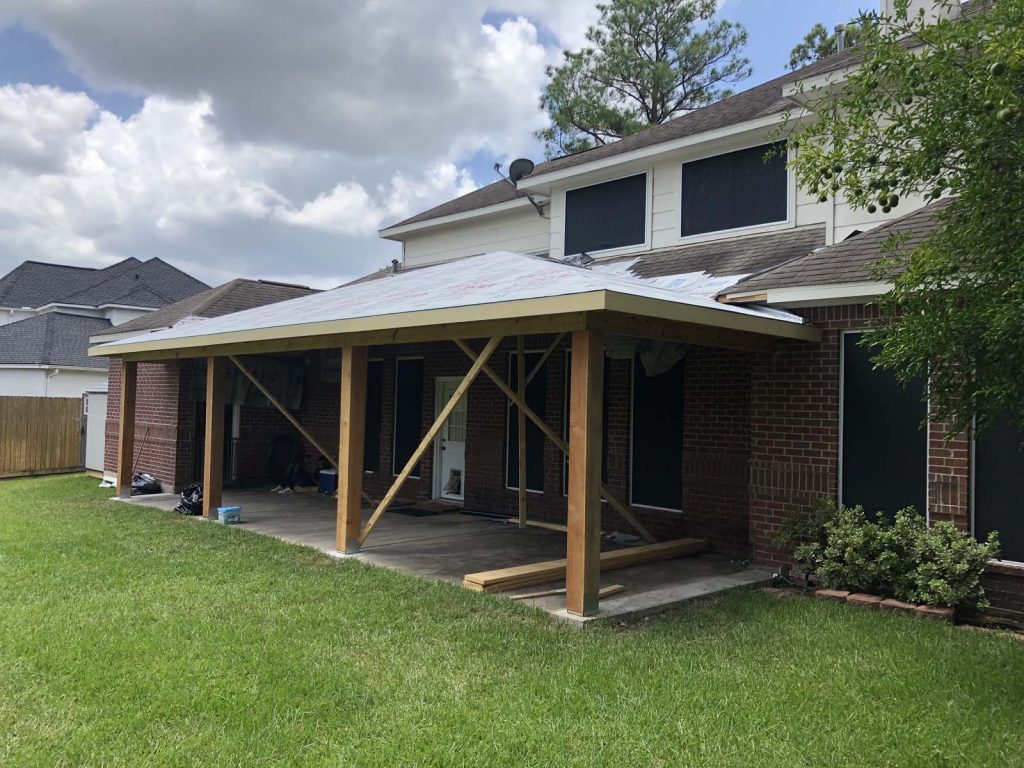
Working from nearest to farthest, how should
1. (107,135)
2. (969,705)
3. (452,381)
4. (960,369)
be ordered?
1. (960,369)
2. (969,705)
3. (452,381)
4. (107,135)

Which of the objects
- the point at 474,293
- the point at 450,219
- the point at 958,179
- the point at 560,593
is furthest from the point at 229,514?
the point at 958,179

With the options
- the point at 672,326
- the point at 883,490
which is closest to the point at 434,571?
the point at 672,326

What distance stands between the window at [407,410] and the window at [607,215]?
332 centimetres

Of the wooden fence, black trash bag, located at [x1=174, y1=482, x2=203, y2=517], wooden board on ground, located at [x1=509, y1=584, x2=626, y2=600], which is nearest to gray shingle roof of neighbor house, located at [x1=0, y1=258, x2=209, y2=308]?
the wooden fence

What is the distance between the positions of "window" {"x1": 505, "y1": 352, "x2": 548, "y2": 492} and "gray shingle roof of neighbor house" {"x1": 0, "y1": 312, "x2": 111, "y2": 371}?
20767 millimetres

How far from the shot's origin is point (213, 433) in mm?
10547

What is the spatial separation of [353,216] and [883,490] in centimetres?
1733

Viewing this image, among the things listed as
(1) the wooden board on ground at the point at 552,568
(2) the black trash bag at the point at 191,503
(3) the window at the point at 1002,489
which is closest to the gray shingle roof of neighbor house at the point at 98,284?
(2) the black trash bag at the point at 191,503

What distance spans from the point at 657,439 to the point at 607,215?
4056mm

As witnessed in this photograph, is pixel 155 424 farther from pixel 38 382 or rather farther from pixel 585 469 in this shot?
pixel 38 382

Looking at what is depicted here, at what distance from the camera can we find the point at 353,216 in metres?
21.3

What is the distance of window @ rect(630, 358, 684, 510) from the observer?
915 centimetres

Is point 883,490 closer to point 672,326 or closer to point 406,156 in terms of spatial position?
point 672,326

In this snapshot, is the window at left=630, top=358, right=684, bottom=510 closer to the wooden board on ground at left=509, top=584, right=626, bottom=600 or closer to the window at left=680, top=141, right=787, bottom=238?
the window at left=680, top=141, right=787, bottom=238
